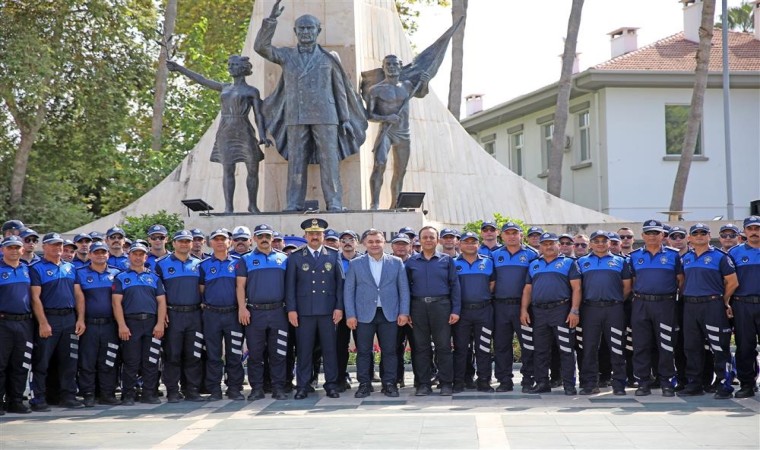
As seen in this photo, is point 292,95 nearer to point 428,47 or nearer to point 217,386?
point 428,47

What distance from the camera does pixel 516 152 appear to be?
4150 cm

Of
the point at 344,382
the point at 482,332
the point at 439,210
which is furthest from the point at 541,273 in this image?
the point at 439,210

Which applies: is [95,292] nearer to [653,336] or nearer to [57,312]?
[57,312]

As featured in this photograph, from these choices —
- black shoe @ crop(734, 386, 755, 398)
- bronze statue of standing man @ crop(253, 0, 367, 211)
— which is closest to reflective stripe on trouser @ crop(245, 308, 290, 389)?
black shoe @ crop(734, 386, 755, 398)

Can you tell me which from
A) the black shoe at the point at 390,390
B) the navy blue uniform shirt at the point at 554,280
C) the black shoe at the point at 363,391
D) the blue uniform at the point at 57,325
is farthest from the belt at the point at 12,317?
the navy blue uniform shirt at the point at 554,280

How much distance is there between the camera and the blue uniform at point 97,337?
12.5 meters

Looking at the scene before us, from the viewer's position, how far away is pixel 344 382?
43.1 ft

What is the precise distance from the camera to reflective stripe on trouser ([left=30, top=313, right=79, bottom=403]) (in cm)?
1214

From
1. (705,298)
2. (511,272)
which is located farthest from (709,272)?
(511,272)

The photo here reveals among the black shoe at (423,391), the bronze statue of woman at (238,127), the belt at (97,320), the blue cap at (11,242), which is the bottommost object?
the black shoe at (423,391)

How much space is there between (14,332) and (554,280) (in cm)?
538

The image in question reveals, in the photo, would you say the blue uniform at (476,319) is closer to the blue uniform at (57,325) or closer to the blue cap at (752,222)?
the blue cap at (752,222)

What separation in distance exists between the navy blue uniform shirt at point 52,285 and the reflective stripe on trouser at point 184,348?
3.43ft

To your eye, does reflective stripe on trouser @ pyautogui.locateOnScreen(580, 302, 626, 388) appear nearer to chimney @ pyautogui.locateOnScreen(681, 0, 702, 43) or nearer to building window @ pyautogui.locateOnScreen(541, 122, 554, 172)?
chimney @ pyautogui.locateOnScreen(681, 0, 702, 43)
